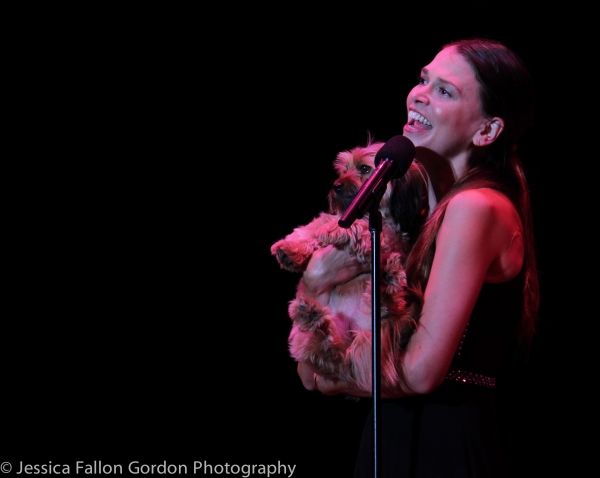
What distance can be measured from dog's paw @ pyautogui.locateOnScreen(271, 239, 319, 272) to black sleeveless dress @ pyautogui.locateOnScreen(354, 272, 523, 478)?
582 millimetres

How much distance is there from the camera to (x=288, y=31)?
3.65 m

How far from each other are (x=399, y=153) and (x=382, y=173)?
0.25 feet

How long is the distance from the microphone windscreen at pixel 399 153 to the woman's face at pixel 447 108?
0.43 meters

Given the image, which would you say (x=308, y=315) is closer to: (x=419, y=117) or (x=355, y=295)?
(x=355, y=295)

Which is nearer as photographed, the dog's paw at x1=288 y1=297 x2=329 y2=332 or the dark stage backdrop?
the dog's paw at x1=288 y1=297 x2=329 y2=332

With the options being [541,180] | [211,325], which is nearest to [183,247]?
[211,325]

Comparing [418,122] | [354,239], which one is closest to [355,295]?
[354,239]

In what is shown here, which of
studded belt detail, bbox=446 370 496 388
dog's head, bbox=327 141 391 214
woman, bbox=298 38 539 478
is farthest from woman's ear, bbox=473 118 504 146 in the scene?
studded belt detail, bbox=446 370 496 388

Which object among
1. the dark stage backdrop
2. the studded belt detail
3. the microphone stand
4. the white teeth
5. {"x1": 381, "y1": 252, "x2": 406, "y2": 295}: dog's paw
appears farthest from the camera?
the dark stage backdrop

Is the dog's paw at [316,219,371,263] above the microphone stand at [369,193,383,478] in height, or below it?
above

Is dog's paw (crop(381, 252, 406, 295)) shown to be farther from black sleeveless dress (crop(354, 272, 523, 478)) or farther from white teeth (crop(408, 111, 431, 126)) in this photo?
white teeth (crop(408, 111, 431, 126))

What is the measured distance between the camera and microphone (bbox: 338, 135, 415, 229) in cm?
147

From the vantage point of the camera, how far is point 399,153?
1.59 metres

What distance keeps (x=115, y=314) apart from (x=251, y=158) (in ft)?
3.71
